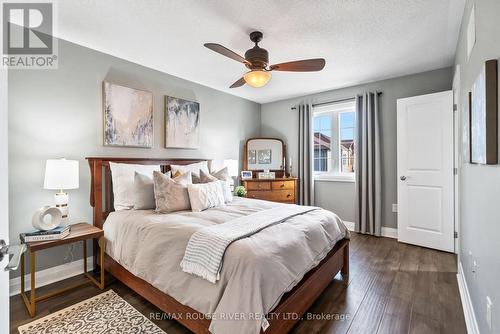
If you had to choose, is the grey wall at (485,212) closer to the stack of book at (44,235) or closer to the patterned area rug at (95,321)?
the patterned area rug at (95,321)

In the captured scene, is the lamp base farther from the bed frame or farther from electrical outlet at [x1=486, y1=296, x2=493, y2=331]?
electrical outlet at [x1=486, y1=296, x2=493, y2=331]

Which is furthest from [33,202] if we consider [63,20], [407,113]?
[407,113]

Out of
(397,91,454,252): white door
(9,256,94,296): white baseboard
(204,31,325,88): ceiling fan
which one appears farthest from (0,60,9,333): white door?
(397,91,454,252): white door

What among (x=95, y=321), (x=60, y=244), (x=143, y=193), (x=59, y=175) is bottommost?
(x=95, y=321)

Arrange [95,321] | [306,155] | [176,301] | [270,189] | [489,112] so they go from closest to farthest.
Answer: [489,112] → [176,301] → [95,321] → [270,189] → [306,155]

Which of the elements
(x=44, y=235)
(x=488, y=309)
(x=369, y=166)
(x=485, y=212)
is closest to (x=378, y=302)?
(x=488, y=309)

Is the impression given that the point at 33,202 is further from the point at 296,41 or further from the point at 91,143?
the point at 296,41

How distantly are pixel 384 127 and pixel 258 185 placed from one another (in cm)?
225

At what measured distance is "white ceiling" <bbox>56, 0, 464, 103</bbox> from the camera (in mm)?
2020

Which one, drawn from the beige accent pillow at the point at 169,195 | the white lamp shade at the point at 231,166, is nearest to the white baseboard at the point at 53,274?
the beige accent pillow at the point at 169,195

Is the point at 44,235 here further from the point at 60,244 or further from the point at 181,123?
the point at 181,123

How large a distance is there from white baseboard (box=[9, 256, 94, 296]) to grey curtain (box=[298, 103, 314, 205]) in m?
3.43

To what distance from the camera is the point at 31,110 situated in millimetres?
2320

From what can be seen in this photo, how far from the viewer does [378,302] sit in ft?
6.84
